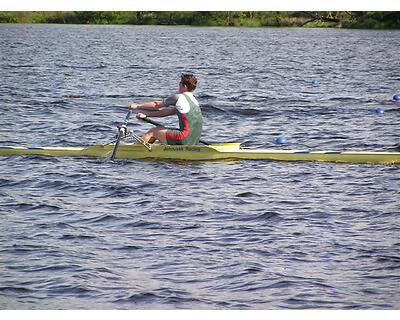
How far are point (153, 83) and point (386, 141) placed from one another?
316cm

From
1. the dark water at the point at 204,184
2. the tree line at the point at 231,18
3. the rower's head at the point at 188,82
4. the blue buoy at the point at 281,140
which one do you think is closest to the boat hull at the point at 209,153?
the dark water at the point at 204,184

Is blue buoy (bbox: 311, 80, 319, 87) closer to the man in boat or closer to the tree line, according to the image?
the man in boat

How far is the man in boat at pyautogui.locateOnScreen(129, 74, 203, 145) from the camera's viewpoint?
9.20 metres

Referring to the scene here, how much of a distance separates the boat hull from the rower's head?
479mm

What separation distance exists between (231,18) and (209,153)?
2163mm

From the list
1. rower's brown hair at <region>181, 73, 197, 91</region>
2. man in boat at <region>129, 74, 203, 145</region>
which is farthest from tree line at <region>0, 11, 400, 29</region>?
man in boat at <region>129, 74, 203, 145</region>

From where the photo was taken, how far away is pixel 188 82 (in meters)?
9.04

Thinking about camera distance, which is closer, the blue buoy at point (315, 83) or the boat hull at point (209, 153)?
the boat hull at point (209, 153)

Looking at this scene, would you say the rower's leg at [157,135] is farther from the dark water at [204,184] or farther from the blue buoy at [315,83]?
the blue buoy at [315,83]

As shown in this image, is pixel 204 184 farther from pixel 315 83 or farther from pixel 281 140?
pixel 315 83

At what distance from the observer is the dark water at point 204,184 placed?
6254 millimetres

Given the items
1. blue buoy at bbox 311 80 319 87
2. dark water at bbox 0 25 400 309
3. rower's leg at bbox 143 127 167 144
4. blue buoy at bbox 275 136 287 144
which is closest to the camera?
dark water at bbox 0 25 400 309

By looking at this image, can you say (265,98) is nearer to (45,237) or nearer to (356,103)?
(356,103)

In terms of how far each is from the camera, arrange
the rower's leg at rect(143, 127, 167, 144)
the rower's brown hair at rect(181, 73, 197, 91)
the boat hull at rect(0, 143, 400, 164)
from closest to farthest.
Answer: the boat hull at rect(0, 143, 400, 164) < the rower's brown hair at rect(181, 73, 197, 91) < the rower's leg at rect(143, 127, 167, 144)
